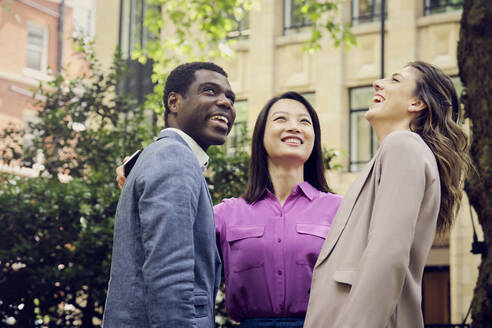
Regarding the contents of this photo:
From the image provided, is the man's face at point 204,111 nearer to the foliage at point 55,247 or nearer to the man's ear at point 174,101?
the man's ear at point 174,101

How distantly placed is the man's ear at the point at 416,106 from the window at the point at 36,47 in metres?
29.4

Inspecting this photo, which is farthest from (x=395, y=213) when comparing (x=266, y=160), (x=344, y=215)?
(x=266, y=160)

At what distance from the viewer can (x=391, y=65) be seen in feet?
63.9

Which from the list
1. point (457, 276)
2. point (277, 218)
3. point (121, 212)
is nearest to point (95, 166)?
point (277, 218)

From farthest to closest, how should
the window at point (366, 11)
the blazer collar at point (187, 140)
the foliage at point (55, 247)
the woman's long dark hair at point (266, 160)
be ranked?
1. the window at point (366, 11)
2. the foliage at point (55, 247)
3. the woman's long dark hair at point (266, 160)
4. the blazer collar at point (187, 140)

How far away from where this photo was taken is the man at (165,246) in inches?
131

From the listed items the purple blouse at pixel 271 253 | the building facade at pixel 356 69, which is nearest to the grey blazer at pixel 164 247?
the purple blouse at pixel 271 253

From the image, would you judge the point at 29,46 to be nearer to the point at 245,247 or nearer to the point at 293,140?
the point at 293,140

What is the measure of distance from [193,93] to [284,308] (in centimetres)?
125

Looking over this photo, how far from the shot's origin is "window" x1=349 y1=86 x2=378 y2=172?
65.6 ft

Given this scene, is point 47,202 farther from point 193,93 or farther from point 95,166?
point 193,93

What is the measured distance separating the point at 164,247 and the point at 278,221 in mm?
1305

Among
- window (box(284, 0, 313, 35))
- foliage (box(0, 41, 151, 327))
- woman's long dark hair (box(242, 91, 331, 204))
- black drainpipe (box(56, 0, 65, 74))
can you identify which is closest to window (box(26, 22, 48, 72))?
black drainpipe (box(56, 0, 65, 74))

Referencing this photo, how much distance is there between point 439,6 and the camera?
19.5m
